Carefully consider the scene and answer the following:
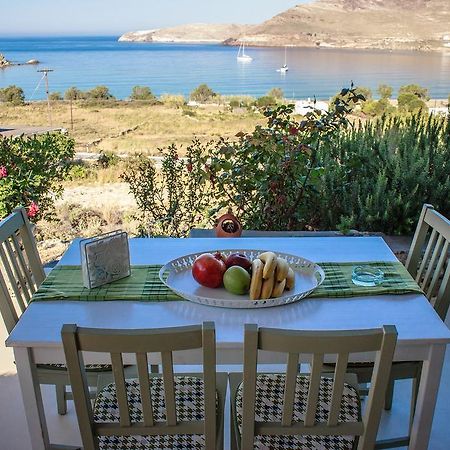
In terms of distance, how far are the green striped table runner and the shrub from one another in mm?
7733

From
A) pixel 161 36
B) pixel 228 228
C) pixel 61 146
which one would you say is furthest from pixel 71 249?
pixel 161 36

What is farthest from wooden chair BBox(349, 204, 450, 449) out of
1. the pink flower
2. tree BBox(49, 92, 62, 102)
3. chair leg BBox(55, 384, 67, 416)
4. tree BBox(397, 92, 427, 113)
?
tree BBox(49, 92, 62, 102)

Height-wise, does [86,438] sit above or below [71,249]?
below

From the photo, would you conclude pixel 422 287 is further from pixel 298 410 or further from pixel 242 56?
pixel 242 56

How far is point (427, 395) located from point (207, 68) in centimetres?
995

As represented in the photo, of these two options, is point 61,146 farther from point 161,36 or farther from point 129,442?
point 161,36

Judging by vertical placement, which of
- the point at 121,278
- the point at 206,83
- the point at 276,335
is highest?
the point at 276,335

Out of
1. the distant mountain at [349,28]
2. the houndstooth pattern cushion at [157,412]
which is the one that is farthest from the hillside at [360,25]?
the houndstooth pattern cushion at [157,412]

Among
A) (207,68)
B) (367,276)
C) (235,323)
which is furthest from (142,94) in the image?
(235,323)

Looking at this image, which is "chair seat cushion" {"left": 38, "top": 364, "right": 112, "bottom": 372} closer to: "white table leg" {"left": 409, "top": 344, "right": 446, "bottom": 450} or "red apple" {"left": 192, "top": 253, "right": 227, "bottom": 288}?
"red apple" {"left": 192, "top": 253, "right": 227, "bottom": 288}

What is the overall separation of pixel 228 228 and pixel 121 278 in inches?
28.4

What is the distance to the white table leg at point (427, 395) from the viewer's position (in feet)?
4.89

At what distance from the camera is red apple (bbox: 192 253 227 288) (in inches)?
68.2

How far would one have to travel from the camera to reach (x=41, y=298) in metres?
1.67
